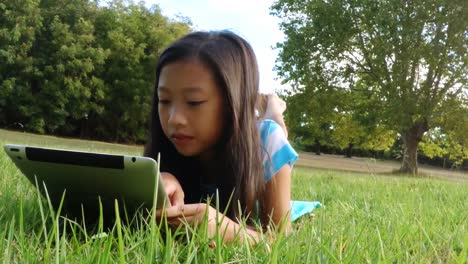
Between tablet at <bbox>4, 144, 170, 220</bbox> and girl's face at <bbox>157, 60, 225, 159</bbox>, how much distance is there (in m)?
0.40

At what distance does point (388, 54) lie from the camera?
2123 centimetres

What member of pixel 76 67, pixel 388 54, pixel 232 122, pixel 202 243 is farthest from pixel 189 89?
pixel 76 67

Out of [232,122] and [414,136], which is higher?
[232,122]

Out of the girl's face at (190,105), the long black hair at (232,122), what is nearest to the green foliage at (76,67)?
the long black hair at (232,122)

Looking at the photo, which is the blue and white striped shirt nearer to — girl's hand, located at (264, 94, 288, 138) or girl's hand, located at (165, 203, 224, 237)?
girl's hand, located at (264, 94, 288, 138)

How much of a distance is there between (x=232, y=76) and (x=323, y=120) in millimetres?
21776

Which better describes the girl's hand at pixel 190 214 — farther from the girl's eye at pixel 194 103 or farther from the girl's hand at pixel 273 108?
the girl's hand at pixel 273 108

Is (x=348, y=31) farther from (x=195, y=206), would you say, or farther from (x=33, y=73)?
(x=195, y=206)

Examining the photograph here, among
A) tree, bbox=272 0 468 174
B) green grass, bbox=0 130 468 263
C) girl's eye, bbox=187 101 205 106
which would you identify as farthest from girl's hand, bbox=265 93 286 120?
tree, bbox=272 0 468 174

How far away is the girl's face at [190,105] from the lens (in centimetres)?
173

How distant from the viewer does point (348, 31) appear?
71.6 feet

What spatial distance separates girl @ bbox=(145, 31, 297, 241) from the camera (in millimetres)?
1759

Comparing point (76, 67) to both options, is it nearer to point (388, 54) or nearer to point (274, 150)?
point (388, 54)

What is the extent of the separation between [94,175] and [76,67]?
3147 cm
